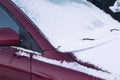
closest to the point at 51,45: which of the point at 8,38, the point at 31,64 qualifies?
the point at 31,64

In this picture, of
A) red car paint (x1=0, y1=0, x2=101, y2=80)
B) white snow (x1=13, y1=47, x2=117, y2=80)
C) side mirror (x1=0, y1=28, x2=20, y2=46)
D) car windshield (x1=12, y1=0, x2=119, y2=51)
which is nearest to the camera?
white snow (x1=13, y1=47, x2=117, y2=80)

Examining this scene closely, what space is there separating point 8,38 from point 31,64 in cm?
28

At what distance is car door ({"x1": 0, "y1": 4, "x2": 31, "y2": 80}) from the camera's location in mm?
2949

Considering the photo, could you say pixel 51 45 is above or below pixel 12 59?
above

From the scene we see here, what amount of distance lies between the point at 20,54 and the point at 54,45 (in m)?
0.30

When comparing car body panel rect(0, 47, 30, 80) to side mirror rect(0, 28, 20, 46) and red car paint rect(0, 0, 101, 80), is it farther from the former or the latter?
side mirror rect(0, 28, 20, 46)

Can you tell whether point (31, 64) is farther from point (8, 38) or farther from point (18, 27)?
point (18, 27)

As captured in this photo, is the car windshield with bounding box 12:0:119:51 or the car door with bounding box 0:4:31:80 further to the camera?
the car windshield with bounding box 12:0:119:51

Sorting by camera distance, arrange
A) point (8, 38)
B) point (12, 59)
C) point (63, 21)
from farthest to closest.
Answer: point (63, 21), point (12, 59), point (8, 38)

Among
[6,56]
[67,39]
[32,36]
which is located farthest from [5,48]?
[67,39]

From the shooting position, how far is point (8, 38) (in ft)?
9.62

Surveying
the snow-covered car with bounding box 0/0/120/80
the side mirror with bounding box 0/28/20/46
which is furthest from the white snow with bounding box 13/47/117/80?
the side mirror with bounding box 0/28/20/46

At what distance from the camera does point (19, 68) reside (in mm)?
2963

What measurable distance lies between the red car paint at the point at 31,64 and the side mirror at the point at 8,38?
12cm
